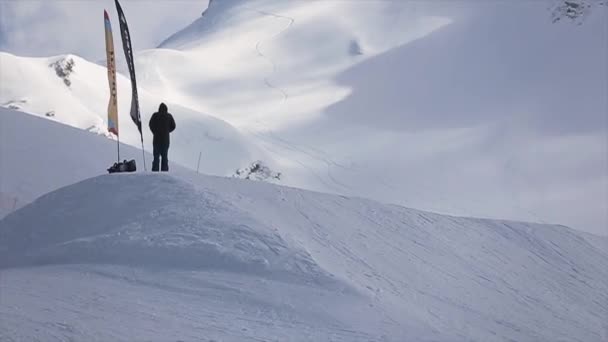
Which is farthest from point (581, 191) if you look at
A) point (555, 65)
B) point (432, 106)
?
point (555, 65)

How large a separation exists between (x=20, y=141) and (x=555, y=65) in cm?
4922

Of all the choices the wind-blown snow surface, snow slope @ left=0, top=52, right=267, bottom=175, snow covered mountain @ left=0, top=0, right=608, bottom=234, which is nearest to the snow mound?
the wind-blown snow surface

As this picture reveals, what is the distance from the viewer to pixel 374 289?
8367mm

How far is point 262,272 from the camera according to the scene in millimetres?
7984

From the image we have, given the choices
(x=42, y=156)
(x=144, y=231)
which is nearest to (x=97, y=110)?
(x=42, y=156)

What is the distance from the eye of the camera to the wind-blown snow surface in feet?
22.3

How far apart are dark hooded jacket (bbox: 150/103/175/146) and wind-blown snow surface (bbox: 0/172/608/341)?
0.93 metres

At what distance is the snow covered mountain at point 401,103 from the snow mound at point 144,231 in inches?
1066

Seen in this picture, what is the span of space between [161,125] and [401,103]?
156 ft

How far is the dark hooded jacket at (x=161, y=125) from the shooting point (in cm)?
1090

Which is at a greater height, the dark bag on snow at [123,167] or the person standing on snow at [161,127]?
the person standing on snow at [161,127]

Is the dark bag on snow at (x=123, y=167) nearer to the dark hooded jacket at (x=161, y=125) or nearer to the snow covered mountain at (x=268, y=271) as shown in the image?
the dark hooded jacket at (x=161, y=125)

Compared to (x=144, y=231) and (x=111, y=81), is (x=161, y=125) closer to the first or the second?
(x=111, y=81)

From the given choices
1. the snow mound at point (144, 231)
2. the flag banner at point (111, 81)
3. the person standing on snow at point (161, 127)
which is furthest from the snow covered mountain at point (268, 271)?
the flag banner at point (111, 81)
